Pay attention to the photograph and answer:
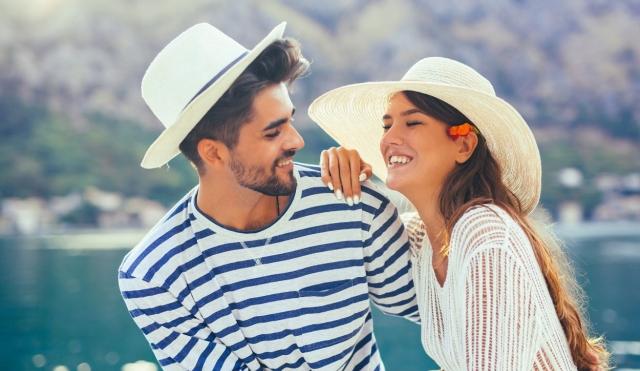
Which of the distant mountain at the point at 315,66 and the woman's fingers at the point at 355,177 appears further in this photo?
the distant mountain at the point at 315,66

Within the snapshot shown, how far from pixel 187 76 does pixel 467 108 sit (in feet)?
2.31

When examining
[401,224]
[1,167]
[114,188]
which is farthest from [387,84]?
[1,167]

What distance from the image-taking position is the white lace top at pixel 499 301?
68.4 inches

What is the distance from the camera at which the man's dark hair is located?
2018mm

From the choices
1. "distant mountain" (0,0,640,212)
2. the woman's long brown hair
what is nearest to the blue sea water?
the woman's long brown hair

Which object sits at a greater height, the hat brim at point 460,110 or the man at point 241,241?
the hat brim at point 460,110

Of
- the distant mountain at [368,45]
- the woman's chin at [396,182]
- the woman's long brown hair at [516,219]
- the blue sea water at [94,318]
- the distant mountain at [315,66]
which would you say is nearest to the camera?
the woman's long brown hair at [516,219]

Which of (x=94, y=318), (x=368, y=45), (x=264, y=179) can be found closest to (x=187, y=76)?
(x=264, y=179)

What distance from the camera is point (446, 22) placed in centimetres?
6762

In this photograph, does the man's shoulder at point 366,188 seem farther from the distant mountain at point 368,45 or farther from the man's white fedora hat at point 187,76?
the distant mountain at point 368,45

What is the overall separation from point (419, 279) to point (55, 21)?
2591 inches

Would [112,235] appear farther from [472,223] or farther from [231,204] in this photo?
[472,223]

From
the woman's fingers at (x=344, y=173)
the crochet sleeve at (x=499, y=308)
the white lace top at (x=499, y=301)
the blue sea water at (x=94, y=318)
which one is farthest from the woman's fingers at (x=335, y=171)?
the blue sea water at (x=94, y=318)

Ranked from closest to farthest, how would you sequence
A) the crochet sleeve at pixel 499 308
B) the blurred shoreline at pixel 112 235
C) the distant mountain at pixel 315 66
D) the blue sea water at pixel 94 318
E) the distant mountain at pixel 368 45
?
A: the crochet sleeve at pixel 499 308 < the blue sea water at pixel 94 318 < the blurred shoreline at pixel 112 235 < the distant mountain at pixel 315 66 < the distant mountain at pixel 368 45
